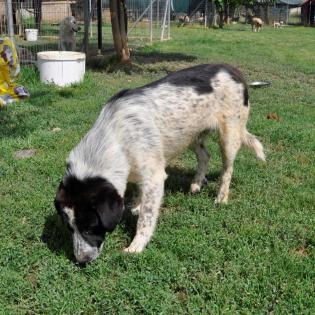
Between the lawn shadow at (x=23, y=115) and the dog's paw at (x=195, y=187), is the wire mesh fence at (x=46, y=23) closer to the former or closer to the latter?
the lawn shadow at (x=23, y=115)

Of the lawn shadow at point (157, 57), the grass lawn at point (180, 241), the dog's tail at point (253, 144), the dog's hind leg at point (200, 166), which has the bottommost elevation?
the grass lawn at point (180, 241)

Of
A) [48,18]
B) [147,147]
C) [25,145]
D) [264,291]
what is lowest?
[264,291]

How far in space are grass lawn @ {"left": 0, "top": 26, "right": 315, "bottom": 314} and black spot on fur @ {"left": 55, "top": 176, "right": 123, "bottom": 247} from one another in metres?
0.38

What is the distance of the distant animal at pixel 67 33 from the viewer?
12.8m

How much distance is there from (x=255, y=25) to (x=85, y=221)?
1089 inches

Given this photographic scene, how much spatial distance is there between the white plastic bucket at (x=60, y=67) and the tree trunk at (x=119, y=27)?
7.94 ft

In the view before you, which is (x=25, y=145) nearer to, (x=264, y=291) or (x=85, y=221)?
(x=85, y=221)

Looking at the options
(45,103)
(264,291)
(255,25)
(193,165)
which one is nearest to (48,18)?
(45,103)

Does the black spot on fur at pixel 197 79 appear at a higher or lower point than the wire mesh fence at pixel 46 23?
lower

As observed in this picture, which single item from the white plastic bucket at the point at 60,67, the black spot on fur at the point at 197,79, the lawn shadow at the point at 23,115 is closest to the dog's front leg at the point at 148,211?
the black spot on fur at the point at 197,79

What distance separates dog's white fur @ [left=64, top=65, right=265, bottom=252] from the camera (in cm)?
366

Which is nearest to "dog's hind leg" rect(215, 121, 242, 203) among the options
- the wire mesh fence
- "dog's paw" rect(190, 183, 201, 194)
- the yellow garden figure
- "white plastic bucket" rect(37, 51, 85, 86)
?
"dog's paw" rect(190, 183, 201, 194)

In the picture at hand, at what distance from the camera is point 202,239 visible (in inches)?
158

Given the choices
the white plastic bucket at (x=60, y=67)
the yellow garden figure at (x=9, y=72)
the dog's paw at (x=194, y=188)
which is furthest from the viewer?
the white plastic bucket at (x=60, y=67)
